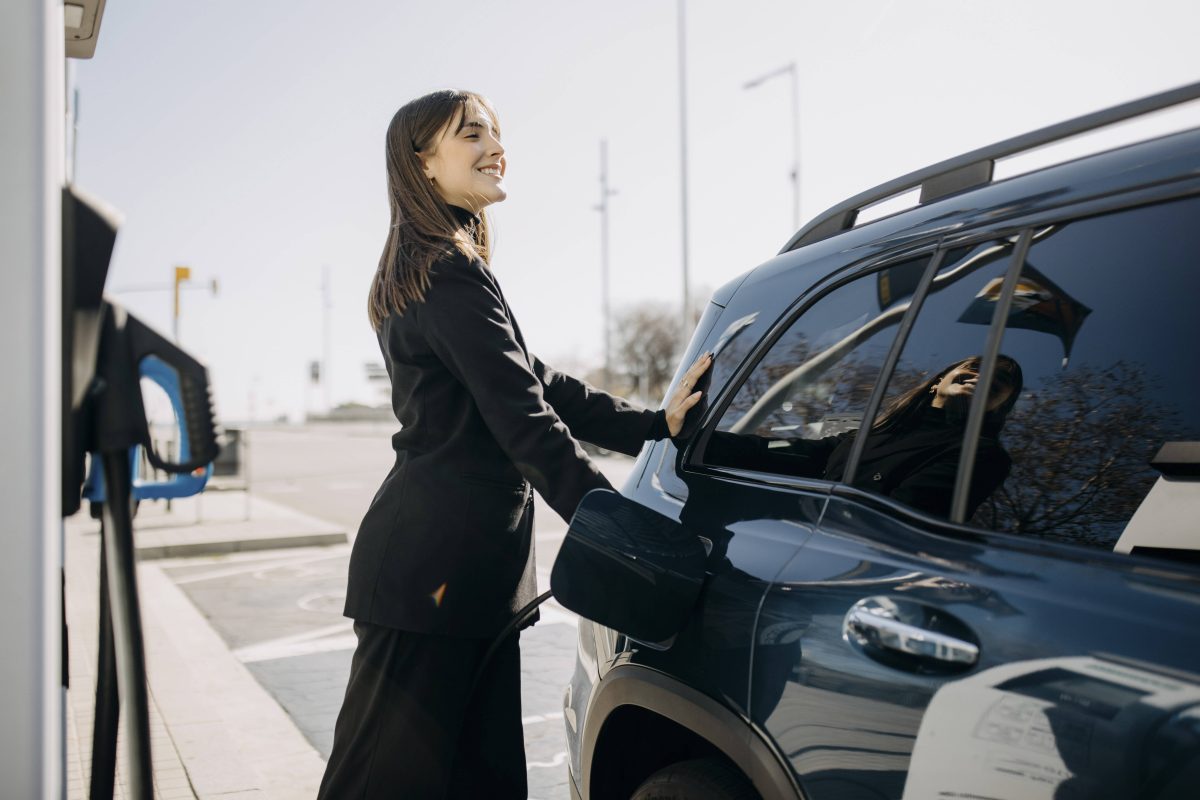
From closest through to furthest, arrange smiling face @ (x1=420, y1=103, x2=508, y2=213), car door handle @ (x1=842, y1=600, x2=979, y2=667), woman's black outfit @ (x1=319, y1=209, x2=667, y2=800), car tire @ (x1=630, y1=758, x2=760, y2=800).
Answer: car door handle @ (x1=842, y1=600, x2=979, y2=667) < car tire @ (x1=630, y1=758, x2=760, y2=800) < woman's black outfit @ (x1=319, y1=209, x2=667, y2=800) < smiling face @ (x1=420, y1=103, x2=508, y2=213)

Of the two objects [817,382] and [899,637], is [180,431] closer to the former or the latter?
[899,637]

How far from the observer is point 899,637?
150 centimetres

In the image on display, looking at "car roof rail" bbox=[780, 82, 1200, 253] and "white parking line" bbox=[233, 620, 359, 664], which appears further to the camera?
"white parking line" bbox=[233, 620, 359, 664]

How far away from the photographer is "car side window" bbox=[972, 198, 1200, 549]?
1.46 meters

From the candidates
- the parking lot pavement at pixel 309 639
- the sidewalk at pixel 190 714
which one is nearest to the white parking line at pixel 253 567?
the parking lot pavement at pixel 309 639

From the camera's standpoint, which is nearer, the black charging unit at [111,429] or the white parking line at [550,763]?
the black charging unit at [111,429]

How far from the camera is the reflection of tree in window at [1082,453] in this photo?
4.84 feet

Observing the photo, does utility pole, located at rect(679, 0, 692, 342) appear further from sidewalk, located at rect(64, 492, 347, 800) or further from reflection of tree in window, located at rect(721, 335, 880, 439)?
reflection of tree in window, located at rect(721, 335, 880, 439)

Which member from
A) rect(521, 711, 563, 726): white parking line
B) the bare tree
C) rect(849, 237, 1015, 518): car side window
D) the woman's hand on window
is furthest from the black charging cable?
the bare tree

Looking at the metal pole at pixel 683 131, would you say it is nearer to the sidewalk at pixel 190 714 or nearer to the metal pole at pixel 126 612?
the sidewalk at pixel 190 714

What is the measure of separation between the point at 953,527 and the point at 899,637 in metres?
0.19

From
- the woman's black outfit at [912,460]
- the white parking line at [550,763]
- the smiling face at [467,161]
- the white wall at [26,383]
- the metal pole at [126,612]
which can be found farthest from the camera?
the white parking line at [550,763]

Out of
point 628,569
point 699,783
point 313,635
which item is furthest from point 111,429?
point 313,635

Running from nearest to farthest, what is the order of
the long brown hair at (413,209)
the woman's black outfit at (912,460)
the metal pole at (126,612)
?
the metal pole at (126,612)
the woman's black outfit at (912,460)
the long brown hair at (413,209)
